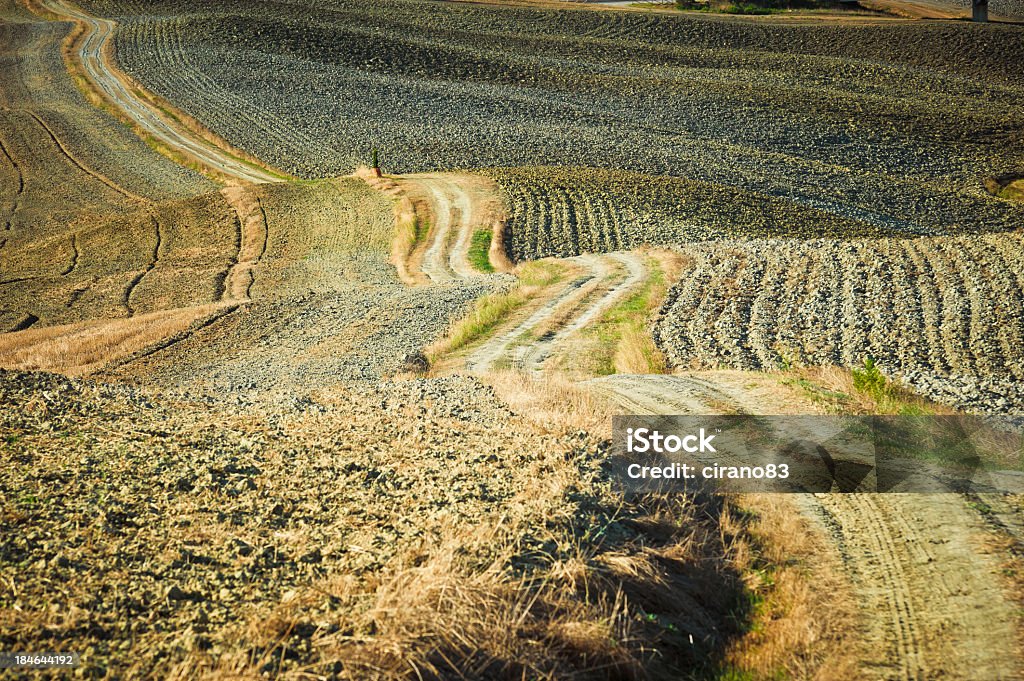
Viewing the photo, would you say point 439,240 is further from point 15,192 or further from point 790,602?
point 15,192

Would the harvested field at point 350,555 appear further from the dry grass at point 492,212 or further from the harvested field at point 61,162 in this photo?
the harvested field at point 61,162

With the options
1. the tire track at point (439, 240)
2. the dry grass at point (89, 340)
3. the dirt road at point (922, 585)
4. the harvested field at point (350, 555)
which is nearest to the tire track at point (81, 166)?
the tire track at point (439, 240)

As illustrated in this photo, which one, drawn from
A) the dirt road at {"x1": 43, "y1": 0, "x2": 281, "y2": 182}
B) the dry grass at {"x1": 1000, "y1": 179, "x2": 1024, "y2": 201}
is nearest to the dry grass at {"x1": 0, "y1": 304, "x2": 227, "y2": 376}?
the dirt road at {"x1": 43, "y1": 0, "x2": 281, "y2": 182}

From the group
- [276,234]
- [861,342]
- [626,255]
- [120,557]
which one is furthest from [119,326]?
[861,342]

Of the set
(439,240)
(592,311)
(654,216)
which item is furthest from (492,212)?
(592,311)

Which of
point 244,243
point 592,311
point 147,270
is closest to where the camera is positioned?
point 592,311

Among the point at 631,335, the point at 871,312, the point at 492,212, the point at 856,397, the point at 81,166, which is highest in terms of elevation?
the point at 81,166

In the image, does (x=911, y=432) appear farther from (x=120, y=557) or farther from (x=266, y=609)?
(x=120, y=557)
